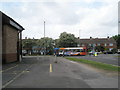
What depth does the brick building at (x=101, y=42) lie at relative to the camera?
103m

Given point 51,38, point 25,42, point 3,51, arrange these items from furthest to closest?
point 51,38 < point 25,42 < point 3,51

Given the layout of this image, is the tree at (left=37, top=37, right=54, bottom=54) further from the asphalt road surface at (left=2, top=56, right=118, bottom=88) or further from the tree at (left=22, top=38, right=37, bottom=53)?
the asphalt road surface at (left=2, top=56, right=118, bottom=88)

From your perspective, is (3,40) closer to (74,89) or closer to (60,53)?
(74,89)

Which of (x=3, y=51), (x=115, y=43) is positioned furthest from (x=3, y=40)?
(x=115, y=43)

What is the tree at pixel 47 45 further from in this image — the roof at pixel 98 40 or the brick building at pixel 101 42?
the roof at pixel 98 40

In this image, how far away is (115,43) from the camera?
336ft

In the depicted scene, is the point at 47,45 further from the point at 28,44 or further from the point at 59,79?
the point at 59,79

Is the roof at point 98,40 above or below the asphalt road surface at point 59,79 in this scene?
above

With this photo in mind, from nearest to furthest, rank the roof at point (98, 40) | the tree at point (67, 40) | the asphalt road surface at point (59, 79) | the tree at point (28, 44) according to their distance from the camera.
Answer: the asphalt road surface at point (59, 79), the tree at point (28, 44), the tree at point (67, 40), the roof at point (98, 40)

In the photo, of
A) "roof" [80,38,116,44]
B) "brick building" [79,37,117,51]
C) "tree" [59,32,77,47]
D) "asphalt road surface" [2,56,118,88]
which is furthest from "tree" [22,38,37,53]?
"asphalt road surface" [2,56,118,88]

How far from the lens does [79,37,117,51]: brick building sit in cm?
10314

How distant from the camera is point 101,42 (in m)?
104

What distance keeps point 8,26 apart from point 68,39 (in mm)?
54558

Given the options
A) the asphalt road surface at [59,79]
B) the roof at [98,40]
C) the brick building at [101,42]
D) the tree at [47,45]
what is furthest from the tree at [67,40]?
the asphalt road surface at [59,79]
